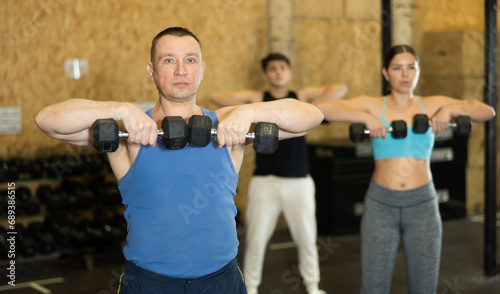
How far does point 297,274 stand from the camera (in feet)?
13.8

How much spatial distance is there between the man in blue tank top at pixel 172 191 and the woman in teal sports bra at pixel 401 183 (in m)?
1.06

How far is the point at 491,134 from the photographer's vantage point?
3.97 m

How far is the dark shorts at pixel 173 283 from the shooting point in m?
1.70

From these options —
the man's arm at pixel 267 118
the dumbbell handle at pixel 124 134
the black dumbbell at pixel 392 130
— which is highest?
the man's arm at pixel 267 118

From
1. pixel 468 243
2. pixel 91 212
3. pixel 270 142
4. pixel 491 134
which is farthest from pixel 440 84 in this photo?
pixel 270 142

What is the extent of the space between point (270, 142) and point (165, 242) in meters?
0.44

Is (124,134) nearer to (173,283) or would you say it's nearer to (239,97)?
(173,283)

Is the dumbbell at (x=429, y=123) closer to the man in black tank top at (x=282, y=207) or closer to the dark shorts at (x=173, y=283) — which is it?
the man in black tank top at (x=282, y=207)

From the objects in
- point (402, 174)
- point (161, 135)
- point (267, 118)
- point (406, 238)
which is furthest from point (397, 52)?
point (161, 135)

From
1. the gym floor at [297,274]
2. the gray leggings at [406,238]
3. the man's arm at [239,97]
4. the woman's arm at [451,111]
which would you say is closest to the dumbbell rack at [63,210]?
the gym floor at [297,274]

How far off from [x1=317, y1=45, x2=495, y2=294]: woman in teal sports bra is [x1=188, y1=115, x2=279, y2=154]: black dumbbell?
3.47ft

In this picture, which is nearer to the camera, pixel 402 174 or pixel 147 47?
pixel 402 174

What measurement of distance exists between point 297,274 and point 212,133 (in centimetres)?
265

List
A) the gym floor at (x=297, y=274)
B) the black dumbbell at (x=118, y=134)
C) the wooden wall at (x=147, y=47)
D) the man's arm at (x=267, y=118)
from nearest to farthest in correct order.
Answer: the black dumbbell at (x=118, y=134), the man's arm at (x=267, y=118), the gym floor at (x=297, y=274), the wooden wall at (x=147, y=47)
